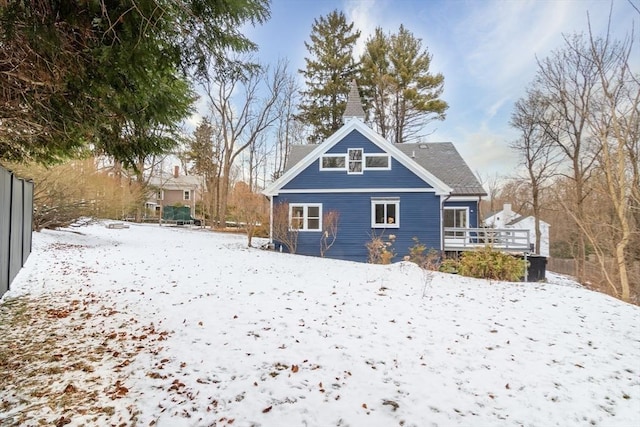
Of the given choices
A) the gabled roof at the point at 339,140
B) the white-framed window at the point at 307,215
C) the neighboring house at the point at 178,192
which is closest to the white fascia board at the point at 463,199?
the gabled roof at the point at 339,140

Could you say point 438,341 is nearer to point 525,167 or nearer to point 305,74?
point 525,167

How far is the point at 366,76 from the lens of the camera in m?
26.2

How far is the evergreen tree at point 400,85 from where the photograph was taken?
82.1ft

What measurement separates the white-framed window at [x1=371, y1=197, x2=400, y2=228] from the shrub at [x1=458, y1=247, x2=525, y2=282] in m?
4.70

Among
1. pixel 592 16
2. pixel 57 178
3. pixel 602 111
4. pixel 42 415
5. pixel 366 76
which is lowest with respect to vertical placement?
pixel 42 415

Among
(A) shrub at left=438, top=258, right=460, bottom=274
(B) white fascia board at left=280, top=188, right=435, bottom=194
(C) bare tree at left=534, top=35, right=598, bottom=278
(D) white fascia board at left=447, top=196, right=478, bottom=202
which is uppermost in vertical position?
(C) bare tree at left=534, top=35, right=598, bottom=278

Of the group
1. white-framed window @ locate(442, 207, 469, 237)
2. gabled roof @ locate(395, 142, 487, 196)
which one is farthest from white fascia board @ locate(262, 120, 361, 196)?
white-framed window @ locate(442, 207, 469, 237)

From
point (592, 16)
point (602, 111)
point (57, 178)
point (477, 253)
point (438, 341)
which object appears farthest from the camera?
point (57, 178)

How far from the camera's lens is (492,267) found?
9.43 meters

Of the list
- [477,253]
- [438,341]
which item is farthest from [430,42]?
[438,341]

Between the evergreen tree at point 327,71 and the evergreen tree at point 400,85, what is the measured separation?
60.3 inches

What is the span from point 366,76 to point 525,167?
13236 millimetres

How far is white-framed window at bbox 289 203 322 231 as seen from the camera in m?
14.4

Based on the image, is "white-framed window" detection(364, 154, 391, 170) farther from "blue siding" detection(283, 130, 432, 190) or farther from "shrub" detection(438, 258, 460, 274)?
"shrub" detection(438, 258, 460, 274)
